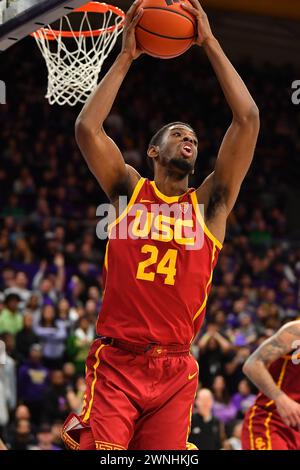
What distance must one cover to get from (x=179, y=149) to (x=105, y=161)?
1.29ft

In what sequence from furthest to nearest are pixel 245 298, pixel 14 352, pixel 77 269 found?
pixel 245 298 < pixel 77 269 < pixel 14 352

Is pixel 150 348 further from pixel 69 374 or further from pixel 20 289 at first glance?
pixel 20 289

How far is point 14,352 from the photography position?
10641 millimetres

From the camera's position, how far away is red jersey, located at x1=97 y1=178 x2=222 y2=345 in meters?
4.55

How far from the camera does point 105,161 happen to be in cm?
470

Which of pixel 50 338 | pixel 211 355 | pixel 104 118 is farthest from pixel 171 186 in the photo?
pixel 211 355

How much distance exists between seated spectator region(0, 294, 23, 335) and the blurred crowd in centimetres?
2

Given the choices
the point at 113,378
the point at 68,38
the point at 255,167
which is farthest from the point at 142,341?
the point at 255,167

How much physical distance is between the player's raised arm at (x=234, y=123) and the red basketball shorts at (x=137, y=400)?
911 mm

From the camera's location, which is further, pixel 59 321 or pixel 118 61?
pixel 59 321

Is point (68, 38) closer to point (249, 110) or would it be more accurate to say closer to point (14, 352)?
point (249, 110)

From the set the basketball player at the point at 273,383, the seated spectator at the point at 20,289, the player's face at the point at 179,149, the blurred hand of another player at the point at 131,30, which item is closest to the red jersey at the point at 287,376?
the basketball player at the point at 273,383

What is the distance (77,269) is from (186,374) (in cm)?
844

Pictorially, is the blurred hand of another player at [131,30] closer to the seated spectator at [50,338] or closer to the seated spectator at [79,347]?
the seated spectator at [50,338]
